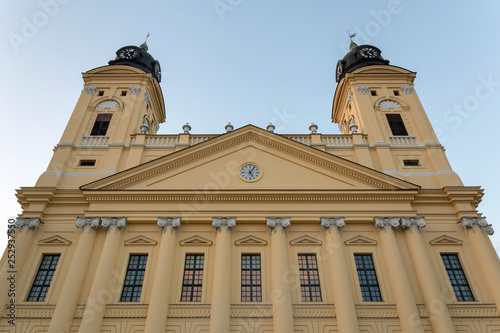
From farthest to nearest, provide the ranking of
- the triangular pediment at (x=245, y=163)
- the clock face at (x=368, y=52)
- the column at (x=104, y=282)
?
the clock face at (x=368, y=52), the triangular pediment at (x=245, y=163), the column at (x=104, y=282)

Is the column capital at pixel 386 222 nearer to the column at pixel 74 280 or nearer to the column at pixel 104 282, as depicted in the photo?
the column at pixel 104 282

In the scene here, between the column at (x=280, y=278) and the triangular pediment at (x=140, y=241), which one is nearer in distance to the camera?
the column at (x=280, y=278)

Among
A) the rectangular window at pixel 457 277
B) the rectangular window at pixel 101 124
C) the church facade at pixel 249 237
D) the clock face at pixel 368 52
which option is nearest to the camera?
the church facade at pixel 249 237

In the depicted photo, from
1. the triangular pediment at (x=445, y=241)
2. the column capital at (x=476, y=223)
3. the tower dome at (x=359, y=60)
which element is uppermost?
the tower dome at (x=359, y=60)

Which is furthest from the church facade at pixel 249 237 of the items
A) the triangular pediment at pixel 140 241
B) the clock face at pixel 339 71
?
the clock face at pixel 339 71

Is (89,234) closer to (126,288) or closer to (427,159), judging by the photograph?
(126,288)

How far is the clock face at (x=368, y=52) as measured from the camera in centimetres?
3087

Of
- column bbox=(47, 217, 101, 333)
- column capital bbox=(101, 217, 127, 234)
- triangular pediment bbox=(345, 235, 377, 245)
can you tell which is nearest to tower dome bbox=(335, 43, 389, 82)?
triangular pediment bbox=(345, 235, 377, 245)

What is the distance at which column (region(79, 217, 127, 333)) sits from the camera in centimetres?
1627

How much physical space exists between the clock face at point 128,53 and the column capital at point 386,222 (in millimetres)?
23145

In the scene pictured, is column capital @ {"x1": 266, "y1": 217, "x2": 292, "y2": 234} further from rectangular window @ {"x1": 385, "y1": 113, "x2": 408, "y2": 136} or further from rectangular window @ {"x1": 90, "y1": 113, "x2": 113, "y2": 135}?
rectangular window @ {"x1": 90, "y1": 113, "x2": 113, "y2": 135}

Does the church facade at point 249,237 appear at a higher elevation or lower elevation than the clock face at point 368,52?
lower

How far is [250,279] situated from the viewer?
1802cm

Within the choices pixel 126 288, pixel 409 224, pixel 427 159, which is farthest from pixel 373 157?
pixel 126 288
